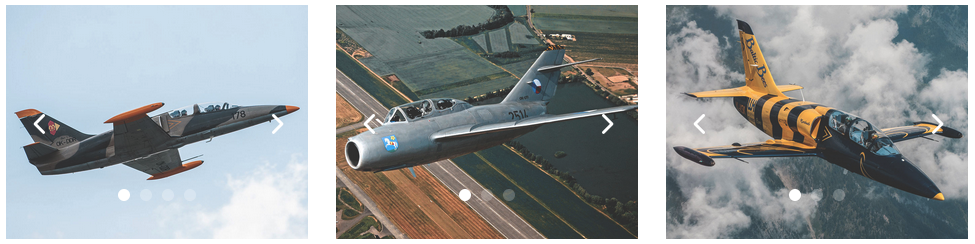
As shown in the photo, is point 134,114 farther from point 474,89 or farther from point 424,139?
point 474,89

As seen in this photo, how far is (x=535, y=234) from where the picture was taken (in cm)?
1706

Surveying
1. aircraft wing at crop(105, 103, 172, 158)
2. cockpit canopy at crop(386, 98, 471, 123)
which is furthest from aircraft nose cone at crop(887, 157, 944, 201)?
aircraft wing at crop(105, 103, 172, 158)

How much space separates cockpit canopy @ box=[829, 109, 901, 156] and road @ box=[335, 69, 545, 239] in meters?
8.12

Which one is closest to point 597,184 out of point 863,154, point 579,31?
point 579,31

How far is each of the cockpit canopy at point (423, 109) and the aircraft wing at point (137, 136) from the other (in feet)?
18.2

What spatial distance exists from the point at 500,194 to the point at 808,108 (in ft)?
28.1

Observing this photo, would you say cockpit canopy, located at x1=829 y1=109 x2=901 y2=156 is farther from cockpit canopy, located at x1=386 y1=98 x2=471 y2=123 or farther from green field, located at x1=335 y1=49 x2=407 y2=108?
green field, located at x1=335 y1=49 x2=407 y2=108

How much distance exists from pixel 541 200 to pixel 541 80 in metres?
3.74

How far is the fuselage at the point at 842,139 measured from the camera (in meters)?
12.7

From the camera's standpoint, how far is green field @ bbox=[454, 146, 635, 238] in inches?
680

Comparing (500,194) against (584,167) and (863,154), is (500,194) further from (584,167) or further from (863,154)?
(863,154)

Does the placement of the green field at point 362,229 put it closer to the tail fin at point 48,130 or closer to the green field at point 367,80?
the green field at point 367,80

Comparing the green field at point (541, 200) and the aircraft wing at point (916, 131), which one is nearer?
the aircraft wing at point (916, 131)

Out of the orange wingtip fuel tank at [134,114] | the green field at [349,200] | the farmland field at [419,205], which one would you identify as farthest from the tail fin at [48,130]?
the farmland field at [419,205]
